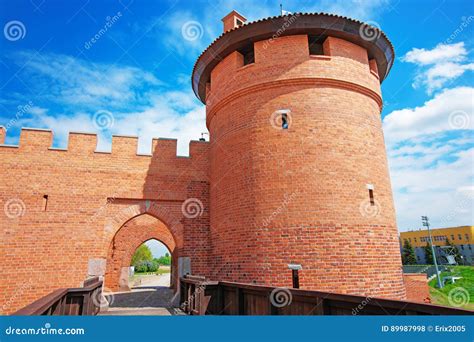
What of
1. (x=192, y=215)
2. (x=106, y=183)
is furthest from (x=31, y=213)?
(x=192, y=215)

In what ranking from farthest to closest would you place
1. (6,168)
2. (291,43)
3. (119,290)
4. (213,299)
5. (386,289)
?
(119,290) → (6,168) → (291,43) → (386,289) → (213,299)

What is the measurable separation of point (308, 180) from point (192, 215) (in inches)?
179

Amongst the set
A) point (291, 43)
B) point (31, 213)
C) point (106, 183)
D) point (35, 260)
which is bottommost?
point (35, 260)

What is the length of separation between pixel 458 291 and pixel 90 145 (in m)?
42.3

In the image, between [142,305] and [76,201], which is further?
[142,305]

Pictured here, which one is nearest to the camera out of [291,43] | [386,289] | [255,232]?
[386,289]

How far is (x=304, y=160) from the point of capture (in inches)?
327

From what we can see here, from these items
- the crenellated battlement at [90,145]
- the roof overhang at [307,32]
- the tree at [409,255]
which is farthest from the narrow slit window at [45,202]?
the tree at [409,255]

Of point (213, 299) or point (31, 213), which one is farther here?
point (31, 213)

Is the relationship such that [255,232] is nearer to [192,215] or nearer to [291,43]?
[192,215]

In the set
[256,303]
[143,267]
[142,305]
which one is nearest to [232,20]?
[256,303]

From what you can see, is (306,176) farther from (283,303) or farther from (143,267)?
(143,267)

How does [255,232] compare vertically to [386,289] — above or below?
above

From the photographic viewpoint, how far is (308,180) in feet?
26.7
